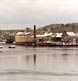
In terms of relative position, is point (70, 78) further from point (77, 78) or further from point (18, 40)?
point (18, 40)

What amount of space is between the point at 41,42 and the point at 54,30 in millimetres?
51182

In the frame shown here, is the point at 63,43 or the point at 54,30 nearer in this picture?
the point at 63,43

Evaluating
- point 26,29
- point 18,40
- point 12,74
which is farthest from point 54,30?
point 12,74

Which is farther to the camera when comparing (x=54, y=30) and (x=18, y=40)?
(x=54, y=30)

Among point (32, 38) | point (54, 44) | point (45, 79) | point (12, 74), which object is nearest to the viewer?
point (45, 79)

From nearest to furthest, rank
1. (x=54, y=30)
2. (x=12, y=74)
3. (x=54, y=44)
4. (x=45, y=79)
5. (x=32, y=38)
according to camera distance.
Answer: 1. (x=45, y=79)
2. (x=12, y=74)
3. (x=54, y=44)
4. (x=32, y=38)
5. (x=54, y=30)

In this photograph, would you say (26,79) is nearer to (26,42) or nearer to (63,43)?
(63,43)

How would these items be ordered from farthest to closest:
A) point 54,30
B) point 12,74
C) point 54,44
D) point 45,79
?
point 54,30 → point 54,44 → point 12,74 → point 45,79

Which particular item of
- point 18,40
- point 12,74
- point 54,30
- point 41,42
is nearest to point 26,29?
point 54,30

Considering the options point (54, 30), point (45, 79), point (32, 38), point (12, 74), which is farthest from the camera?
point (54, 30)

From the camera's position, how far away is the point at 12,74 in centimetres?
3052

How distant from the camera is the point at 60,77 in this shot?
1129 inches

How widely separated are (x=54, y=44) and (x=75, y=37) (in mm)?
17670

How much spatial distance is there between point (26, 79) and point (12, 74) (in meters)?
3.09
